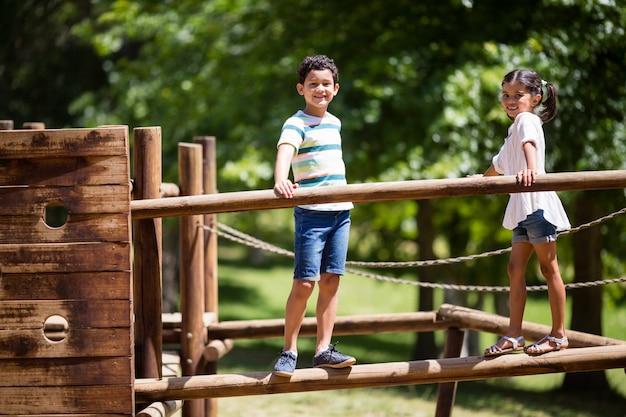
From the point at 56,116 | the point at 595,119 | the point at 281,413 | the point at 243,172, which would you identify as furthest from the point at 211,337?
the point at 56,116

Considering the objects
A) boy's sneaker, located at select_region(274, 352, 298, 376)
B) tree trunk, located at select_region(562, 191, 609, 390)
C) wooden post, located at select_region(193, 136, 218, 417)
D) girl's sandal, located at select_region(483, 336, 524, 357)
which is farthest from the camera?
tree trunk, located at select_region(562, 191, 609, 390)

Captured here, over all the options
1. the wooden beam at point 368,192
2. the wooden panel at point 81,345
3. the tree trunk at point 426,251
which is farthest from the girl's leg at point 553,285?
the tree trunk at point 426,251

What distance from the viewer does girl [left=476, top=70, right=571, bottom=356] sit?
4.51m

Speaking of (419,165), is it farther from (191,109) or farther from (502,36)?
(191,109)

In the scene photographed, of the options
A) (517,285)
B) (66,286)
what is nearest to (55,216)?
(66,286)

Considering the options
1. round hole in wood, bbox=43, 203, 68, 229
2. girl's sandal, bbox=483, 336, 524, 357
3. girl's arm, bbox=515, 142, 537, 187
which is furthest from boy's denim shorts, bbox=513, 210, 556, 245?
round hole in wood, bbox=43, 203, 68, 229

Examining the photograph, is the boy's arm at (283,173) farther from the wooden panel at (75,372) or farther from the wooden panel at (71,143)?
the wooden panel at (75,372)

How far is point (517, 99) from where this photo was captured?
4.59m

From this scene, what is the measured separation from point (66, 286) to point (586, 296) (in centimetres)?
840

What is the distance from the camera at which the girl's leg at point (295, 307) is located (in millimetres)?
4387

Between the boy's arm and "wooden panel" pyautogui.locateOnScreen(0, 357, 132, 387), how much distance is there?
3.61ft

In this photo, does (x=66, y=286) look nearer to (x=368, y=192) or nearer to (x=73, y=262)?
(x=73, y=262)

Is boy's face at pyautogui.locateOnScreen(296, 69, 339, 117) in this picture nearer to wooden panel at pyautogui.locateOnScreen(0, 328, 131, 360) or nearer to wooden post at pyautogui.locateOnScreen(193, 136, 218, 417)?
wooden panel at pyautogui.locateOnScreen(0, 328, 131, 360)

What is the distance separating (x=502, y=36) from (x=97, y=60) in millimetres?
8839
